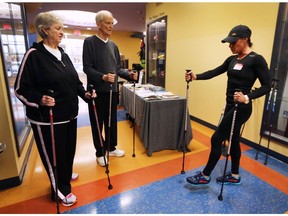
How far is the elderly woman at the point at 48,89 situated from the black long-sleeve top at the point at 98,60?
446 mm

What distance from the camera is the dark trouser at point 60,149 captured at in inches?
61.4

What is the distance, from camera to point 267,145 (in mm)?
2691

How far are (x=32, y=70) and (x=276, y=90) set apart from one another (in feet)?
9.41

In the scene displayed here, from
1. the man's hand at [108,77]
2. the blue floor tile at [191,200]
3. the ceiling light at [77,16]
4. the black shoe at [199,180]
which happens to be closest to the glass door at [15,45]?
the man's hand at [108,77]

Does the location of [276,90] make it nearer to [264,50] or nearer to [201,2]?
[264,50]

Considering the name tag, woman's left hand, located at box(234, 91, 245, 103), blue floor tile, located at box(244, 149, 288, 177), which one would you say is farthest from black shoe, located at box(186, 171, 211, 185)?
the name tag

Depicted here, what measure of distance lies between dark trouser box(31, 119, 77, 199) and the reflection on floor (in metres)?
0.25

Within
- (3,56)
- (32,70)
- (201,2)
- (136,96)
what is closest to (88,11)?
(201,2)

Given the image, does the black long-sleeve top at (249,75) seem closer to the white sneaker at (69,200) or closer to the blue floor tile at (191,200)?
the blue floor tile at (191,200)

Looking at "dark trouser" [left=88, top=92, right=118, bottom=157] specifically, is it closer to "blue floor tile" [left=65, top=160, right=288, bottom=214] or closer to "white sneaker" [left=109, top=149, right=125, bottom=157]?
"white sneaker" [left=109, top=149, right=125, bottom=157]

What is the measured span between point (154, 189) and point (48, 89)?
4.51ft

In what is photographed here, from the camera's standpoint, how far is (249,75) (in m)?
1.73

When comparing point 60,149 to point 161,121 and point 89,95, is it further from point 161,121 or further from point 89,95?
point 161,121

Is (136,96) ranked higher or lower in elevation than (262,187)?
higher
